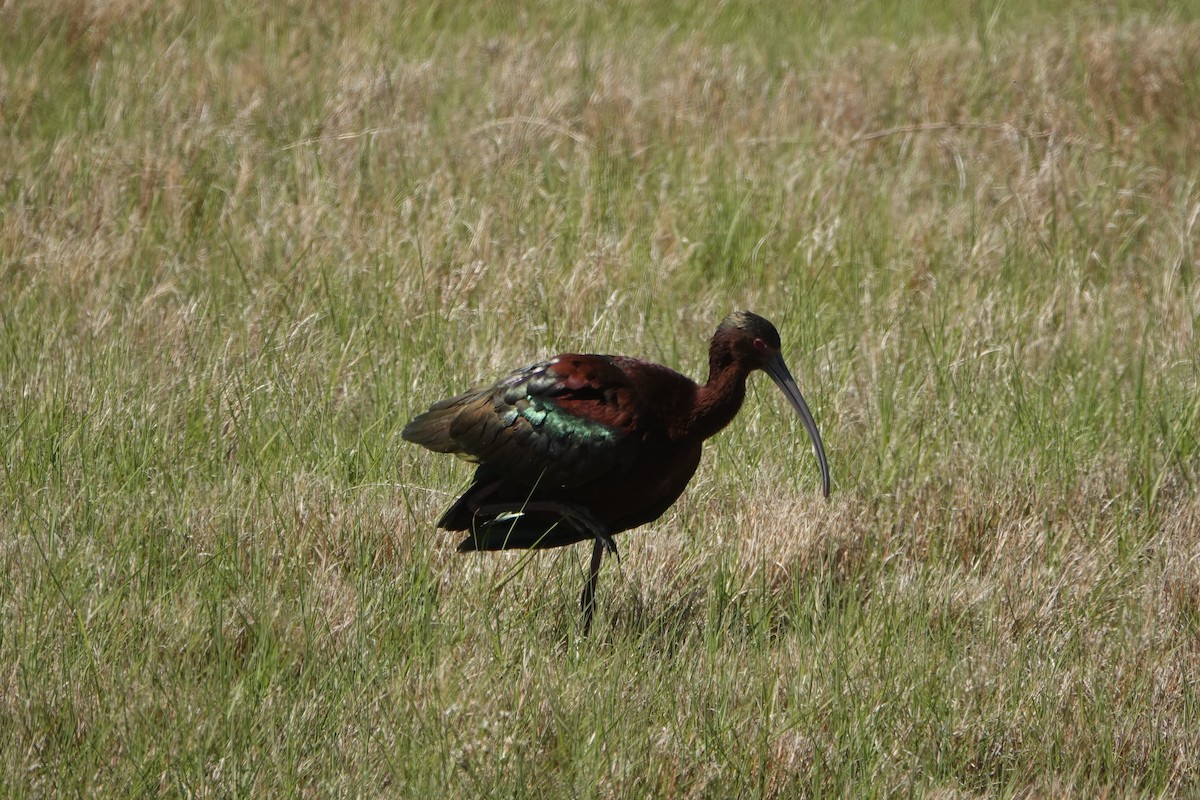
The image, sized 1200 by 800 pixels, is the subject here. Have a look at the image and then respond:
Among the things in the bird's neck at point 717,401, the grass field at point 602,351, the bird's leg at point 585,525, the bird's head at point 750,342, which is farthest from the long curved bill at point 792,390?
the bird's leg at point 585,525

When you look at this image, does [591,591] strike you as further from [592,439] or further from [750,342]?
[750,342]

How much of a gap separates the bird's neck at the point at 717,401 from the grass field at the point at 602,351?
20.2 inches

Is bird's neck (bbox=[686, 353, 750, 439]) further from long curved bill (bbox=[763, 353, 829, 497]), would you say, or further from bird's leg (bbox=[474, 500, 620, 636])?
bird's leg (bbox=[474, 500, 620, 636])

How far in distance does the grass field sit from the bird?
0.21 m

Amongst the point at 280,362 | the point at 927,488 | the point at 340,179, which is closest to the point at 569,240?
the point at 340,179

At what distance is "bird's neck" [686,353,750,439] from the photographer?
14.0ft

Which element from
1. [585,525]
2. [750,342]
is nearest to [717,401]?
[750,342]

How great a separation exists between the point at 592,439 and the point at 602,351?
1789 millimetres

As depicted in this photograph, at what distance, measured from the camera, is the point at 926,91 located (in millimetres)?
8414

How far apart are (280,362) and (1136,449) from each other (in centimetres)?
298

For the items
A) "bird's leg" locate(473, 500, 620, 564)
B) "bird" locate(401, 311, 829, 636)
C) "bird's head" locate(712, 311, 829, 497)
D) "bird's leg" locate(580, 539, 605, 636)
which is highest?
"bird's head" locate(712, 311, 829, 497)

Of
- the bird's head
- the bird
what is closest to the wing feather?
the bird

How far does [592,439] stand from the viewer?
423 centimetres

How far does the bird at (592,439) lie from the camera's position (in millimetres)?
4234
